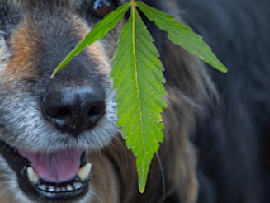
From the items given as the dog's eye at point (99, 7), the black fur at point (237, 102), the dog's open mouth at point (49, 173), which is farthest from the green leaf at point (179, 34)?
the black fur at point (237, 102)

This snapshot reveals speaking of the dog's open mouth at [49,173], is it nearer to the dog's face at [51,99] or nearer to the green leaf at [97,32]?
the dog's face at [51,99]

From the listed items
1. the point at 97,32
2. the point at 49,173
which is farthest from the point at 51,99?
the point at 97,32

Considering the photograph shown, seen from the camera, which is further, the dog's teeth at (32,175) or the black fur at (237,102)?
the black fur at (237,102)

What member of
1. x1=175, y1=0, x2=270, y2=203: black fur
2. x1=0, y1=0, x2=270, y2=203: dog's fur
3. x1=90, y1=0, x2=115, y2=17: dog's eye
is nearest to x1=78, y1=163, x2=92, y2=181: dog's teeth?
x1=0, y1=0, x2=270, y2=203: dog's fur

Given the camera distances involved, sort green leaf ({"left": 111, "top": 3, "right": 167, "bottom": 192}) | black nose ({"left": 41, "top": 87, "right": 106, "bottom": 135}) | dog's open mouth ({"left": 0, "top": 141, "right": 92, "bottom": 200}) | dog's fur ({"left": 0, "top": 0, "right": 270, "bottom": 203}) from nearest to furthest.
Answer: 1. green leaf ({"left": 111, "top": 3, "right": 167, "bottom": 192})
2. black nose ({"left": 41, "top": 87, "right": 106, "bottom": 135})
3. dog's open mouth ({"left": 0, "top": 141, "right": 92, "bottom": 200})
4. dog's fur ({"left": 0, "top": 0, "right": 270, "bottom": 203})

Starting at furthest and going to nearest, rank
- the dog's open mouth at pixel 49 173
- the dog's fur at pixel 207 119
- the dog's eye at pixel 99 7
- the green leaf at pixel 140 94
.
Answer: the dog's fur at pixel 207 119 < the dog's eye at pixel 99 7 < the dog's open mouth at pixel 49 173 < the green leaf at pixel 140 94

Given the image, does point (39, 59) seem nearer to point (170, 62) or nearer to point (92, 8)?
point (92, 8)

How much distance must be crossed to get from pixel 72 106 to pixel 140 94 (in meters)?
0.70

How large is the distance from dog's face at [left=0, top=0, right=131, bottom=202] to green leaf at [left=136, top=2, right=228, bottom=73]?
25.9 inches

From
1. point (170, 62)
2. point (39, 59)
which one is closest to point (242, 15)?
point (170, 62)

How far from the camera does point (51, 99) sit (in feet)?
4.42

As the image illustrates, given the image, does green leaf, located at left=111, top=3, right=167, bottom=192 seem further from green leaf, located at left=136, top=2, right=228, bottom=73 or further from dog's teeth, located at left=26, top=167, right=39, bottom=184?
dog's teeth, located at left=26, top=167, right=39, bottom=184

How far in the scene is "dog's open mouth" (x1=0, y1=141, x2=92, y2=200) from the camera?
168 cm

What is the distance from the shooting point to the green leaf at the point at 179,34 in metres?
0.74
